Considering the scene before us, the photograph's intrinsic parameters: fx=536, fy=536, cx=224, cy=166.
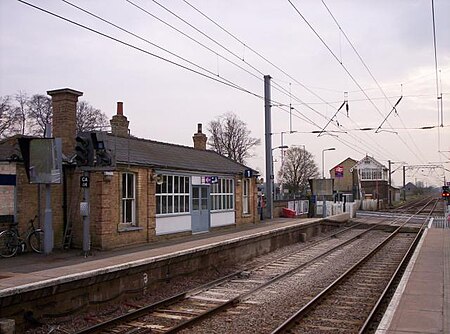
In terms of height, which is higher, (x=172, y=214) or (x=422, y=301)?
(x=172, y=214)

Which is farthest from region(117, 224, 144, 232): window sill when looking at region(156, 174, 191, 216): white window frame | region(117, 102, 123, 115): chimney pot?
region(117, 102, 123, 115): chimney pot

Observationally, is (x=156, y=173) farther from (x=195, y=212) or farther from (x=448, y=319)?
(x=448, y=319)

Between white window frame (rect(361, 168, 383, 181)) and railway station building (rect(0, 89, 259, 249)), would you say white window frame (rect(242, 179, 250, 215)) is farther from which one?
white window frame (rect(361, 168, 383, 181))

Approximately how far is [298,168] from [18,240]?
70057 mm

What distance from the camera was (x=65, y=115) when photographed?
16.9 m

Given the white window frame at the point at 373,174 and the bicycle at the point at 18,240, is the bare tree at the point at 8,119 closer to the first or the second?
the bicycle at the point at 18,240

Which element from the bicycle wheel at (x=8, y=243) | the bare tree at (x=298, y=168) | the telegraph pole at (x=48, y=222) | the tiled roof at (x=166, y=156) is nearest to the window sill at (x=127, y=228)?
the tiled roof at (x=166, y=156)

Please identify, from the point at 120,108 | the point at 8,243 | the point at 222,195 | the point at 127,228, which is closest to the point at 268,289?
the point at 127,228

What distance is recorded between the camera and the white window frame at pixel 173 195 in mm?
19236

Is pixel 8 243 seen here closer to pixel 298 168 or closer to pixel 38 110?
pixel 38 110

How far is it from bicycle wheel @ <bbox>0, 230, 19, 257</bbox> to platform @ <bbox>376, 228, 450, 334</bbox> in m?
9.81

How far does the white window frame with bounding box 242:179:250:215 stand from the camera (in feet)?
88.0

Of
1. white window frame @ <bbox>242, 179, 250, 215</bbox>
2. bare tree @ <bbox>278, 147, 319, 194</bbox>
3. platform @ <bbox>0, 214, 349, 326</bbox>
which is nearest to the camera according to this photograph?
platform @ <bbox>0, 214, 349, 326</bbox>

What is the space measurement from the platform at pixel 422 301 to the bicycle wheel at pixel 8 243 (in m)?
9.81
